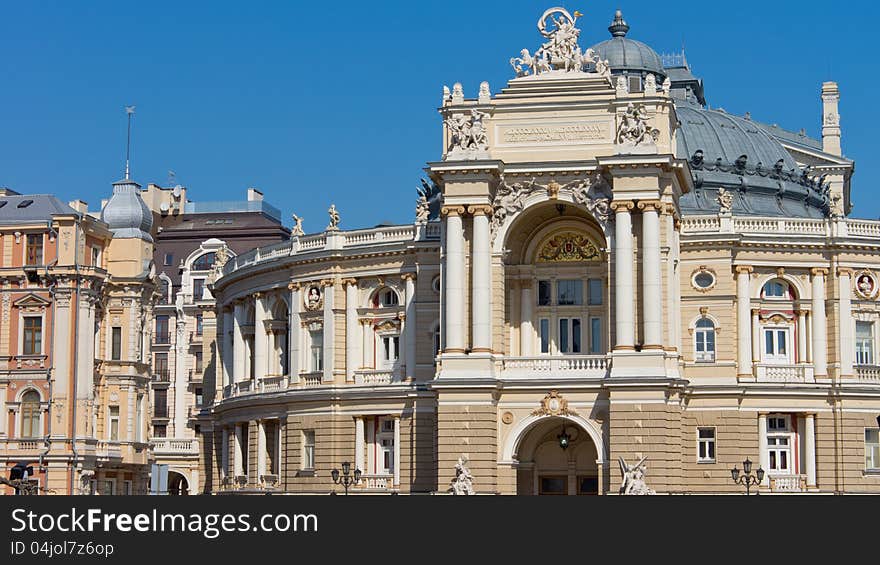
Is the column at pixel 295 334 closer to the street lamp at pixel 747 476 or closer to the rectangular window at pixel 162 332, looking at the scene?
the street lamp at pixel 747 476

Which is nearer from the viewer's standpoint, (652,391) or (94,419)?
(652,391)

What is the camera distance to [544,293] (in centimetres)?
7994

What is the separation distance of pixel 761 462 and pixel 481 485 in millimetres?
13379

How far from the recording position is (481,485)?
2933 inches

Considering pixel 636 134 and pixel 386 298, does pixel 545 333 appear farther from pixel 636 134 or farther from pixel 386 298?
pixel 636 134

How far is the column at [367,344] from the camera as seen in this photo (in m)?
83.9

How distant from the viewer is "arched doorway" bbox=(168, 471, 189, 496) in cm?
12525

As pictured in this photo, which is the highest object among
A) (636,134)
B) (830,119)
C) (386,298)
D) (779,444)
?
(830,119)

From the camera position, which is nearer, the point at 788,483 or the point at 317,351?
the point at 788,483

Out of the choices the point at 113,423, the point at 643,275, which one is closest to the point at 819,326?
the point at 643,275

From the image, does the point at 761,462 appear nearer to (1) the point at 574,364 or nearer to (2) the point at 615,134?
(1) the point at 574,364

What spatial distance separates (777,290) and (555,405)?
13209 mm

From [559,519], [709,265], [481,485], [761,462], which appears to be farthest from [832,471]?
[559,519]

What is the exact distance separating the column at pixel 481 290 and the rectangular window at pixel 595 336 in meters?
6.37
